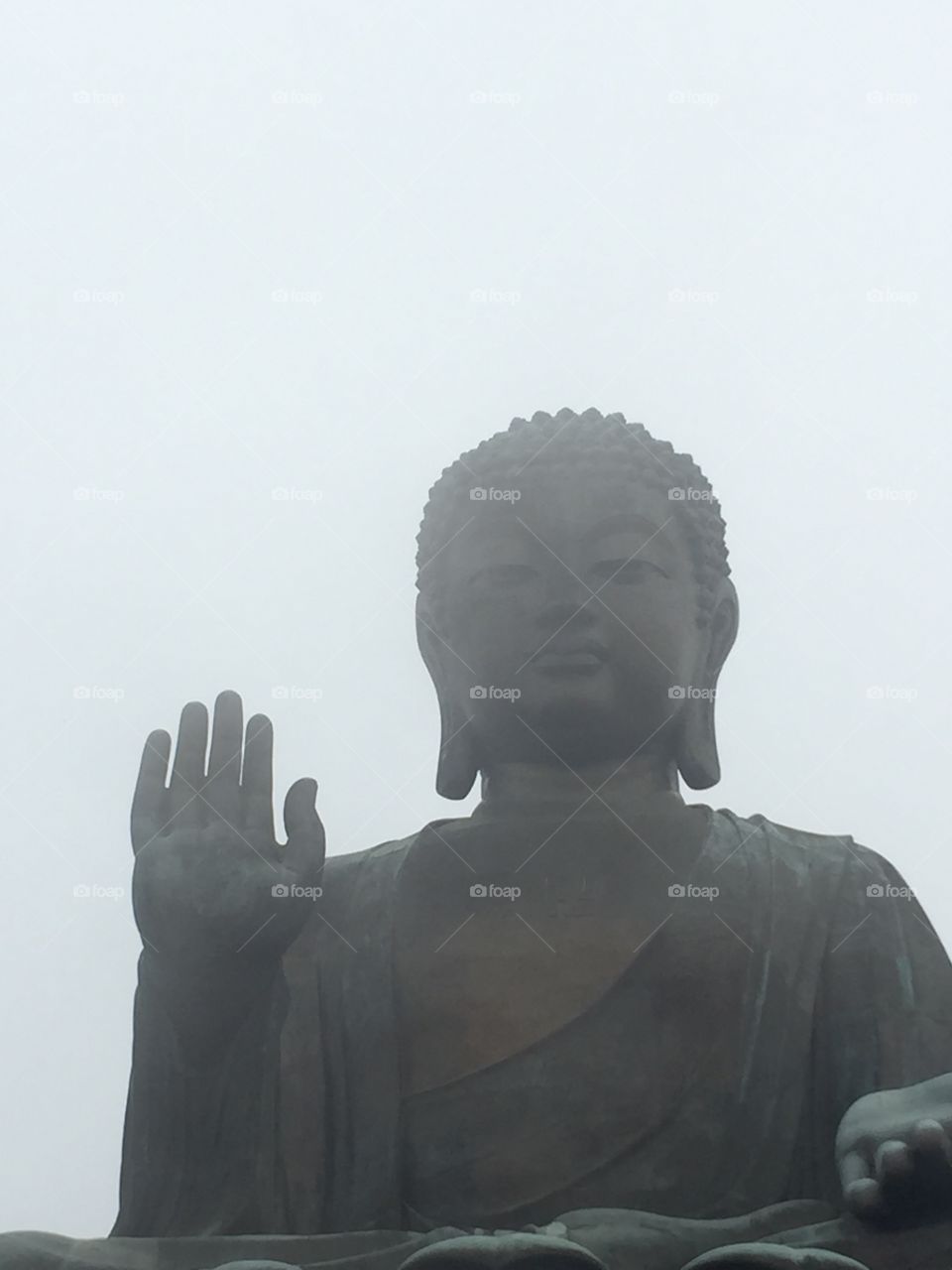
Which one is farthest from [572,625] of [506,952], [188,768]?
[188,768]

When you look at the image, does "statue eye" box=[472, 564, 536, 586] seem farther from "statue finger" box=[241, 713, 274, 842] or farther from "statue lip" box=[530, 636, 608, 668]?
"statue finger" box=[241, 713, 274, 842]

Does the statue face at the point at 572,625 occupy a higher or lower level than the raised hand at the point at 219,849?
higher

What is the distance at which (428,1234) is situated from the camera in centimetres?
624

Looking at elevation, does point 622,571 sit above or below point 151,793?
above

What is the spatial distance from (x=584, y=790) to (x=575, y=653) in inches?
19.5

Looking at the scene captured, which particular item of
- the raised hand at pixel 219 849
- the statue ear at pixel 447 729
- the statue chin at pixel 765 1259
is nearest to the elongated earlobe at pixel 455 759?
the statue ear at pixel 447 729

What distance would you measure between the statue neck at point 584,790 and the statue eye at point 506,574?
25.5 inches

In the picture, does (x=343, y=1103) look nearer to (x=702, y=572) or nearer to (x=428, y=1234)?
(x=428, y=1234)

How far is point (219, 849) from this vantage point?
6562 millimetres

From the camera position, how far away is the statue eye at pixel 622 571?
7.51 metres

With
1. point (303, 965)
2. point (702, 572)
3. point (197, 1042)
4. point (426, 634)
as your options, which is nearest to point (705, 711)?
point (702, 572)

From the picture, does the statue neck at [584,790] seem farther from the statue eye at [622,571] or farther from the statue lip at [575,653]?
the statue eye at [622,571]

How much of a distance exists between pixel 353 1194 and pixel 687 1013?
3.99ft

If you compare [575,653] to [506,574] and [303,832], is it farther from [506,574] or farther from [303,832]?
[303,832]
